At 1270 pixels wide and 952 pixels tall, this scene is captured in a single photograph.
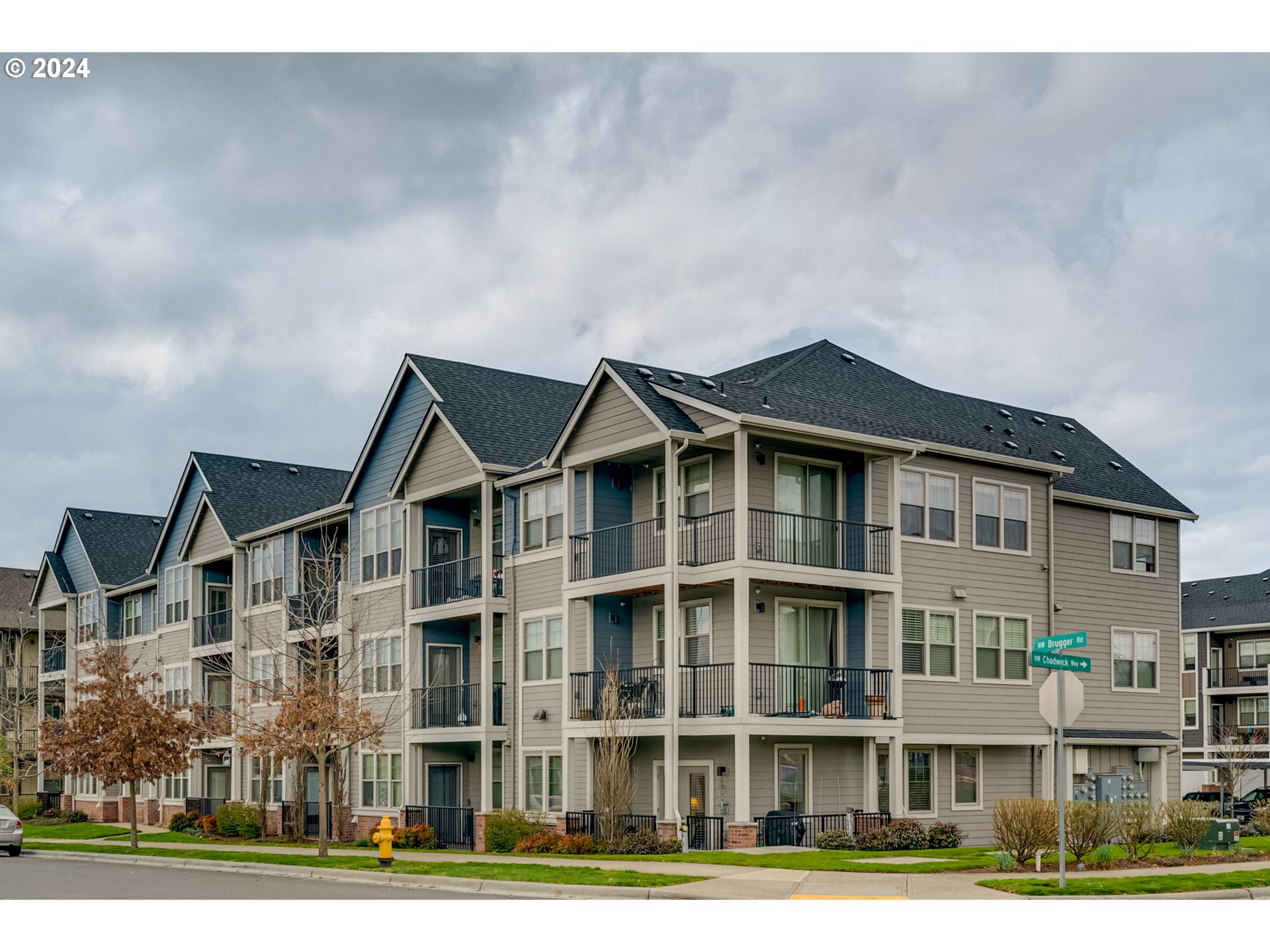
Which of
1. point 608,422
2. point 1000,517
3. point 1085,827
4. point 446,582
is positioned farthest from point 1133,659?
point 446,582

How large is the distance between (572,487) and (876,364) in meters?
9.21

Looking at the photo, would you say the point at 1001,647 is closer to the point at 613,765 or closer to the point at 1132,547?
the point at 1132,547

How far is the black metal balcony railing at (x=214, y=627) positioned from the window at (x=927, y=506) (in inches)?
1019

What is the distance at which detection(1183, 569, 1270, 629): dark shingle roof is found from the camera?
7400 centimetres

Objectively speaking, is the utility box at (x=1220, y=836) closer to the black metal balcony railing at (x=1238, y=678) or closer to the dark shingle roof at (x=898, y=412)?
the dark shingle roof at (x=898, y=412)

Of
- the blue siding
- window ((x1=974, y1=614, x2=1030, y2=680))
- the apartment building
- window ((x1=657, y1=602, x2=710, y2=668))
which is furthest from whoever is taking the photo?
the blue siding

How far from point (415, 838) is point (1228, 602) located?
179 feet

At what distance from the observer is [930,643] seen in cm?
3341

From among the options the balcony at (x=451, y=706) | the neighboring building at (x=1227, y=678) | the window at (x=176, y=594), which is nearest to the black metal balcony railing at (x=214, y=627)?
the window at (x=176, y=594)

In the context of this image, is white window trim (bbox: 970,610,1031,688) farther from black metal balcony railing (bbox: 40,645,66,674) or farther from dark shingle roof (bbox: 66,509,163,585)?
black metal balcony railing (bbox: 40,645,66,674)

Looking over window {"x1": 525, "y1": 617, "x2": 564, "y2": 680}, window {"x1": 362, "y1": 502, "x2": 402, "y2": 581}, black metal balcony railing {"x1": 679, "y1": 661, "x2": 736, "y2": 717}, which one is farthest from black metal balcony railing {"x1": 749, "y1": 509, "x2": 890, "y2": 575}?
window {"x1": 362, "y1": 502, "x2": 402, "y2": 581}

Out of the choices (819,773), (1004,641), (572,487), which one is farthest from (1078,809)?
(572,487)

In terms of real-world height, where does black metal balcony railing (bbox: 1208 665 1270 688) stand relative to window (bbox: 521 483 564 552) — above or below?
below

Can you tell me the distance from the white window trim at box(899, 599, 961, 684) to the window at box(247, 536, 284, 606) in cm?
2210
